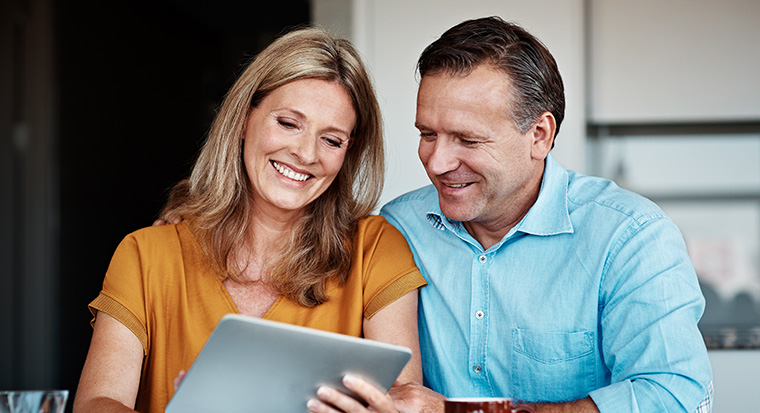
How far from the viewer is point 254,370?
1.21 m

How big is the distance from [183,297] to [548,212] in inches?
33.5

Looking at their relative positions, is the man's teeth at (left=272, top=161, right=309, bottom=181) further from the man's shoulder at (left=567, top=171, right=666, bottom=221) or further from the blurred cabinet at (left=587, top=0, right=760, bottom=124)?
the blurred cabinet at (left=587, top=0, right=760, bottom=124)

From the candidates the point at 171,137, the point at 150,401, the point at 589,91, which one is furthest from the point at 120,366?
the point at 171,137

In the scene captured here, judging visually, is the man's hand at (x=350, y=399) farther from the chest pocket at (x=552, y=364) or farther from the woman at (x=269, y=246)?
the chest pocket at (x=552, y=364)

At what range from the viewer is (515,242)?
1.85 meters

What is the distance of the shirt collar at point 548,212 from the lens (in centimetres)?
182

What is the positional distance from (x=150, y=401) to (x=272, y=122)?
68 cm

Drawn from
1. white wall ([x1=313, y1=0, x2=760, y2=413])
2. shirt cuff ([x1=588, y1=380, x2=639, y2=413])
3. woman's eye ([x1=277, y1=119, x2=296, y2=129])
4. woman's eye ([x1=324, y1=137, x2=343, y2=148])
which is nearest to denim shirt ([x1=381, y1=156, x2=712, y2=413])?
shirt cuff ([x1=588, y1=380, x2=639, y2=413])

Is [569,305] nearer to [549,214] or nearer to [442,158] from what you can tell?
[549,214]

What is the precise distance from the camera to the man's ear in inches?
74.5

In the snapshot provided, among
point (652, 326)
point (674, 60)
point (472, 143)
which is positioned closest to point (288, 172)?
point (472, 143)

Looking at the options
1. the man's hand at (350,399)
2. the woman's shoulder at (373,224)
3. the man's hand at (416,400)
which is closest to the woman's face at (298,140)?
the woman's shoulder at (373,224)

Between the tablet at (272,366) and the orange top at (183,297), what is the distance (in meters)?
0.52

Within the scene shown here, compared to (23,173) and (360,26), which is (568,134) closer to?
(360,26)
